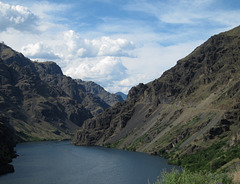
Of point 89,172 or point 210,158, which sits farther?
point 89,172

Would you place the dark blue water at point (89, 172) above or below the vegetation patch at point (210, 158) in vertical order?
below

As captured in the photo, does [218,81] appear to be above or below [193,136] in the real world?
above

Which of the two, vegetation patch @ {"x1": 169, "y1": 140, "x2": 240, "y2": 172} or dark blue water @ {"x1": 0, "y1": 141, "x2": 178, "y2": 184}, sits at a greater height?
vegetation patch @ {"x1": 169, "y1": 140, "x2": 240, "y2": 172}

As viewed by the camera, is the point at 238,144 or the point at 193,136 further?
the point at 193,136

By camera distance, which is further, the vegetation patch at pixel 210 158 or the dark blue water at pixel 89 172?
the dark blue water at pixel 89 172

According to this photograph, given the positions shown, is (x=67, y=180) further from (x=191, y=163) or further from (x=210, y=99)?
(x=210, y=99)

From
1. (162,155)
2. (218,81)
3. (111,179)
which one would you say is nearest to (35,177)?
(111,179)

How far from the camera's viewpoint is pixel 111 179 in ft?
361

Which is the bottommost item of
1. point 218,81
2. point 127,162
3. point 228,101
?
point 127,162

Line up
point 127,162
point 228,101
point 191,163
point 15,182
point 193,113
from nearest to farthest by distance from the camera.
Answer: point 15,182 → point 191,163 → point 127,162 → point 228,101 → point 193,113

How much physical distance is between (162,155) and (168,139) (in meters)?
15.2

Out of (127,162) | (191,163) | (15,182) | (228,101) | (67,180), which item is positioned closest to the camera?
(15,182)

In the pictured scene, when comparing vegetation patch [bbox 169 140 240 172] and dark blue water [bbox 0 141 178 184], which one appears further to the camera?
dark blue water [bbox 0 141 178 184]

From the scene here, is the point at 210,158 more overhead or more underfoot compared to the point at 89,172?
more overhead
